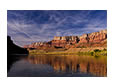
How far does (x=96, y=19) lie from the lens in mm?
6863

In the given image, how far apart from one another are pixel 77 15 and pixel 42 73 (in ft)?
10.2

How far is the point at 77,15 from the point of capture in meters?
6.41
